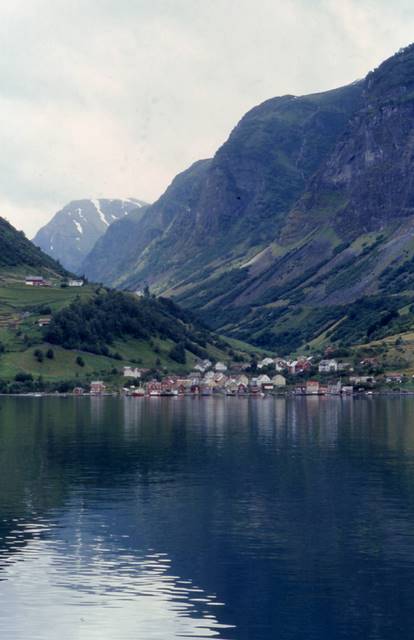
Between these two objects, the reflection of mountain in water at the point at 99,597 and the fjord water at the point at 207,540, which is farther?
the fjord water at the point at 207,540

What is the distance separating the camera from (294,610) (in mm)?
55125

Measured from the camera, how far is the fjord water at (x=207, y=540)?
5359 cm

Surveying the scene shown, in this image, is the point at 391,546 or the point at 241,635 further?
the point at 391,546

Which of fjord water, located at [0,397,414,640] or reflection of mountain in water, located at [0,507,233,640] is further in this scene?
fjord water, located at [0,397,414,640]

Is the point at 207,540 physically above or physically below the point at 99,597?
above

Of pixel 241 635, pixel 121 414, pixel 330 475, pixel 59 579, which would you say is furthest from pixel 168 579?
pixel 121 414

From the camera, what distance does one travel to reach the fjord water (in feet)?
176

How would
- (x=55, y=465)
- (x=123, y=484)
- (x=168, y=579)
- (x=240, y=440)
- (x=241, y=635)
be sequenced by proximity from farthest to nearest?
(x=240, y=440) < (x=55, y=465) < (x=123, y=484) < (x=168, y=579) < (x=241, y=635)

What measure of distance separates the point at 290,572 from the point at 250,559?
391 centimetres

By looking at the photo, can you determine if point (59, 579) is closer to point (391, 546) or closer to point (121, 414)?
point (391, 546)

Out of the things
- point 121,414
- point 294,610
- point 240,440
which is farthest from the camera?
point 121,414

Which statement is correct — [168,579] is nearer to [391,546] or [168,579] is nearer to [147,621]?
[147,621]

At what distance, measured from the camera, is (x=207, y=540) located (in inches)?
2808

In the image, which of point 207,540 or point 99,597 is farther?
point 207,540
